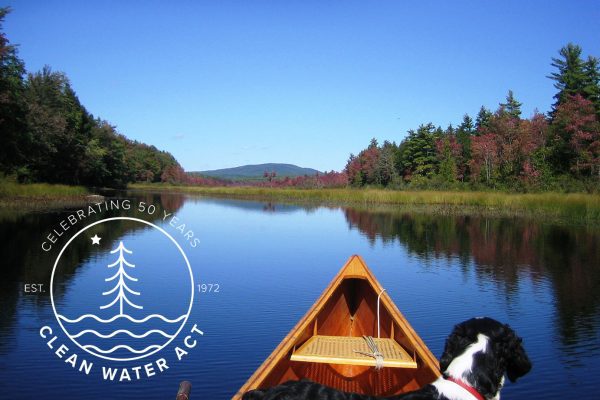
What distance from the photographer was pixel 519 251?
1596cm

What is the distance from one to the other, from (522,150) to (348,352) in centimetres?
3581

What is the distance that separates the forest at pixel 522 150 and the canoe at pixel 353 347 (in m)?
26.1

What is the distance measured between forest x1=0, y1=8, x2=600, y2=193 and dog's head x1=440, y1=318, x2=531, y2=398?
2615cm

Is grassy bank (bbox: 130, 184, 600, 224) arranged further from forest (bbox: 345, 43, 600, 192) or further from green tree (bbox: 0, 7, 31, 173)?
green tree (bbox: 0, 7, 31, 173)

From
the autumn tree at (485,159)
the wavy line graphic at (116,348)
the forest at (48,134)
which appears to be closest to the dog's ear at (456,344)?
the wavy line graphic at (116,348)

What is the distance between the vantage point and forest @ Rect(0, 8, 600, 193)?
29125 mm

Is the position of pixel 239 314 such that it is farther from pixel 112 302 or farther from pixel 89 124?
pixel 89 124

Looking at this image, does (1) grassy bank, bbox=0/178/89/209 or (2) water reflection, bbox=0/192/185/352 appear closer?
(2) water reflection, bbox=0/192/185/352

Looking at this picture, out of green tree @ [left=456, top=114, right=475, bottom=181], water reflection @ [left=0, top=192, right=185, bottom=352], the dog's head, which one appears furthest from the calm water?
green tree @ [left=456, top=114, right=475, bottom=181]

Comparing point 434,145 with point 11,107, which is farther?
point 434,145

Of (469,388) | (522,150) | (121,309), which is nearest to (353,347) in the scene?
(469,388)

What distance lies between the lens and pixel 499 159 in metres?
39.4

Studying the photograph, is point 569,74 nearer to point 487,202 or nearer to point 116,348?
point 487,202

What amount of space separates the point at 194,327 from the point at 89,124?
46.9 metres
